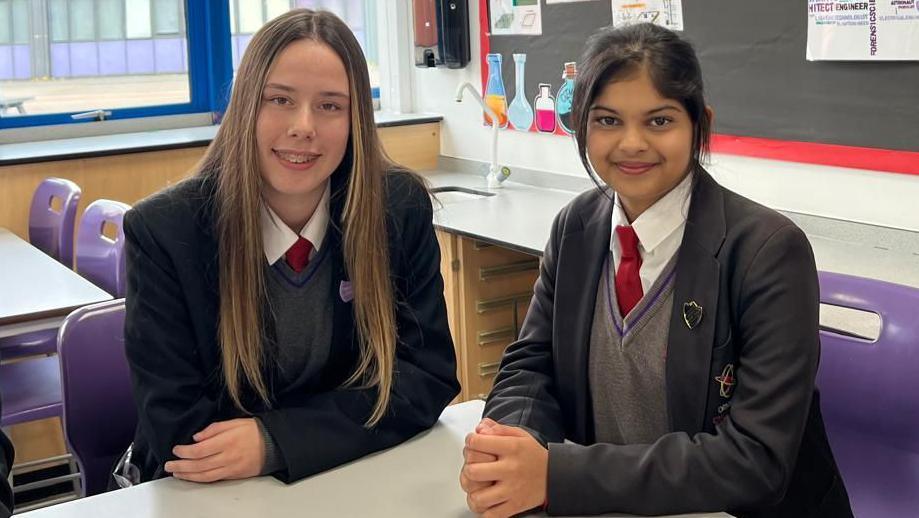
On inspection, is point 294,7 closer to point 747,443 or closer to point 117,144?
point 117,144

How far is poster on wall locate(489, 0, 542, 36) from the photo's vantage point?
3.54 m

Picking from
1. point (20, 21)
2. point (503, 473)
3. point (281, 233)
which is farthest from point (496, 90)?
point (503, 473)

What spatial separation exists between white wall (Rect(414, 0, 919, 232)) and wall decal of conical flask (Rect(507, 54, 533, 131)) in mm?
A: 41

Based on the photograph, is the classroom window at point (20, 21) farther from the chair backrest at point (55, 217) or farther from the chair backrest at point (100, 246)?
the chair backrest at point (100, 246)

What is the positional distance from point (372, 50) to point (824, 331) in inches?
124

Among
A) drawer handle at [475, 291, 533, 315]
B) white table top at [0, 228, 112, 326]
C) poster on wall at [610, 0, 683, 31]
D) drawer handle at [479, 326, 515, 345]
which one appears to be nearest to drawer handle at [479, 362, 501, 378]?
drawer handle at [479, 326, 515, 345]

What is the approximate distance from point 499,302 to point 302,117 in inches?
74.6

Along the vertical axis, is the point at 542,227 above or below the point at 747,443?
above

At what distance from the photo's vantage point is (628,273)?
4.52 ft

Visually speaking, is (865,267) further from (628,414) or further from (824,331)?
(628,414)

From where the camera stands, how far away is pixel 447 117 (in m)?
4.09

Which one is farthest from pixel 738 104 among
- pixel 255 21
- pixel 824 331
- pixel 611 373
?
pixel 255 21

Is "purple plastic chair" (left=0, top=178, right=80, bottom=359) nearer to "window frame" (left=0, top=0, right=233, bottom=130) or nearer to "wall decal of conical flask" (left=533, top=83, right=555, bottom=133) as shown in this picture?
"window frame" (left=0, top=0, right=233, bottom=130)

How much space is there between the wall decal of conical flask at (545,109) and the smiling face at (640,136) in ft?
7.12
